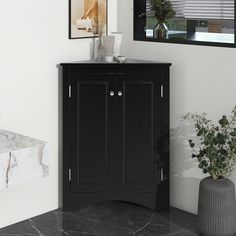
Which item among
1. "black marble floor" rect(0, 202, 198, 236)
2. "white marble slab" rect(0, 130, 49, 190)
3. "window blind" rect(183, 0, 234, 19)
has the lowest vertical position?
"black marble floor" rect(0, 202, 198, 236)

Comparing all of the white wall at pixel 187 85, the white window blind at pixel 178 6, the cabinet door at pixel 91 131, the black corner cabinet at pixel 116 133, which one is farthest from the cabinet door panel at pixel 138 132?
the white window blind at pixel 178 6

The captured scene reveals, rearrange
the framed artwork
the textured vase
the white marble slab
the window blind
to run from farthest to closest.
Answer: the textured vase, the framed artwork, the window blind, the white marble slab

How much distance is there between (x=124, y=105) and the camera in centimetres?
407

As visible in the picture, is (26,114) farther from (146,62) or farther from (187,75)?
(187,75)

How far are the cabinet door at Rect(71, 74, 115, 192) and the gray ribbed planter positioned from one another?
31.7 inches

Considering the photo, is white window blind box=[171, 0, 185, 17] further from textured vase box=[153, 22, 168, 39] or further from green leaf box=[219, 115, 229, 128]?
green leaf box=[219, 115, 229, 128]

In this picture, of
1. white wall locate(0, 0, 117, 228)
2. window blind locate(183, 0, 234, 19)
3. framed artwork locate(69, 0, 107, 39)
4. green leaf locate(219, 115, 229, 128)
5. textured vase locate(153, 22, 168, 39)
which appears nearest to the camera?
green leaf locate(219, 115, 229, 128)

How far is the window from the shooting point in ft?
13.0

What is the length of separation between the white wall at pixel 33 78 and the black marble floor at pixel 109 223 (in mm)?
155

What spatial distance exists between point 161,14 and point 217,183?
1.42 m

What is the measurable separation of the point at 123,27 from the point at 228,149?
1398mm

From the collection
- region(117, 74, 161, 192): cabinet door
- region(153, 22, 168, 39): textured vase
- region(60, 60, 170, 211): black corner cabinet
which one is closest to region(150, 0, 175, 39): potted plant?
region(153, 22, 168, 39): textured vase

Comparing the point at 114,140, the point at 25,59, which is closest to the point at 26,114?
the point at 25,59

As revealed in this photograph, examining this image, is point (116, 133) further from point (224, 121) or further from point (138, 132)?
point (224, 121)
